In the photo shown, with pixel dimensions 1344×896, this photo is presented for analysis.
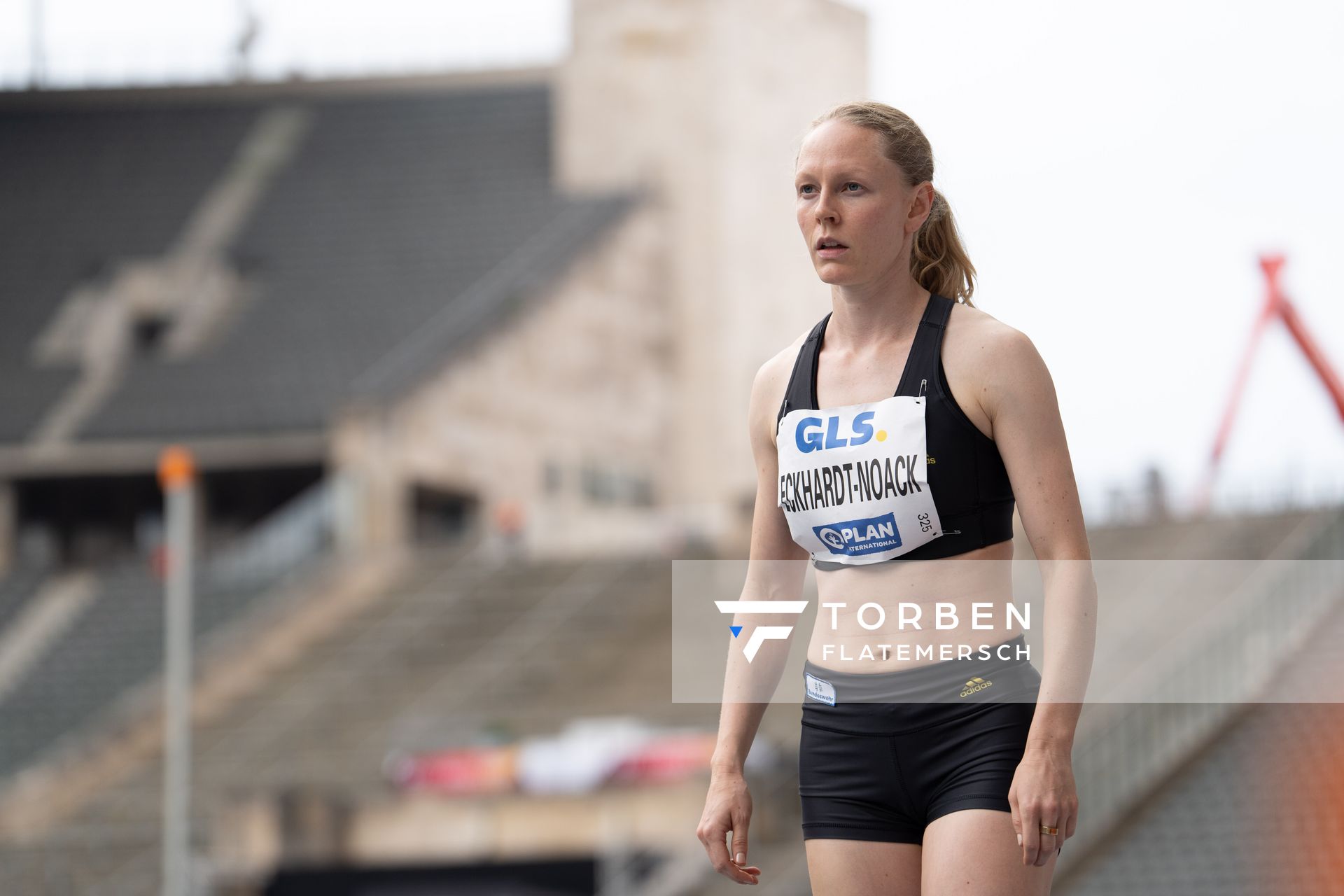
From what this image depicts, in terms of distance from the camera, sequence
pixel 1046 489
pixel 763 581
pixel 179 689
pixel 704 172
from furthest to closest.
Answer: pixel 704 172, pixel 179 689, pixel 763 581, pixel 1046 489

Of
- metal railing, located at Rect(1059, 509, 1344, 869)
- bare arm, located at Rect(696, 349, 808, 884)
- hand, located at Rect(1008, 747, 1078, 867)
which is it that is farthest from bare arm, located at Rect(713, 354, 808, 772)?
metal railing, located at Rect(1059, 509, 1344, 869)

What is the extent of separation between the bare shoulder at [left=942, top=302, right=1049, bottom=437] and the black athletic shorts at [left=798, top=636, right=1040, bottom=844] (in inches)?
14.7

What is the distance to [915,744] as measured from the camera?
2.91 metres

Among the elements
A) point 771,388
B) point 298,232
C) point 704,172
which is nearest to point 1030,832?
point 771,388

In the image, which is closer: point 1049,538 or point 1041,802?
point 1041,802

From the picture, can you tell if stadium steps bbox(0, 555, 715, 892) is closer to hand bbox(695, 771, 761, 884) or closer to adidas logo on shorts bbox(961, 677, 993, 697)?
hand bbox(695, 771, 761, 884)

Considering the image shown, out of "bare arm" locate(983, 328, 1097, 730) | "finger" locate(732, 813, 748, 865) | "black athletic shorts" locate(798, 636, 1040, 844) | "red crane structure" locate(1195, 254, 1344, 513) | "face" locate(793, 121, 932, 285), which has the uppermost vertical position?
"red crane structure" locate(1195, 254, 1344, 513)

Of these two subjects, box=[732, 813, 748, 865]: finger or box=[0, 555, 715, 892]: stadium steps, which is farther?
box=[0, 555, 715, 892]: stadium steps

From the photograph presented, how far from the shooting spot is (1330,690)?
15367mm

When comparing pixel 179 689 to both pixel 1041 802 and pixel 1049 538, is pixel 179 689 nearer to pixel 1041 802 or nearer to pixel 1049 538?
pixel 1049 538

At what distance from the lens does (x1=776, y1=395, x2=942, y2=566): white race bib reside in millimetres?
2902

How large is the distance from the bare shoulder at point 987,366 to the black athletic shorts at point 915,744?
37 centimetres

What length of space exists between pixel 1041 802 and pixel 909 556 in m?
0.48

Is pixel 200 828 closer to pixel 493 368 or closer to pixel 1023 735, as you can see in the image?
pixel 493 368
